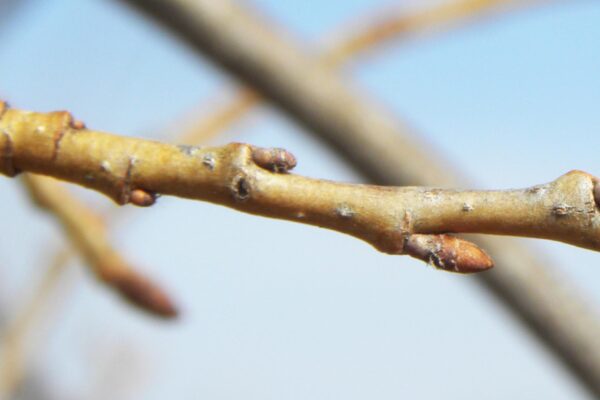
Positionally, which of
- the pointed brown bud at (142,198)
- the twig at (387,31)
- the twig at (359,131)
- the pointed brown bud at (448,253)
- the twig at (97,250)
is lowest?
the pointed brown bud at (142,198)

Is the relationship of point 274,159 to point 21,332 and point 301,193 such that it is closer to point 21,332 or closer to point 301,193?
point 301,193

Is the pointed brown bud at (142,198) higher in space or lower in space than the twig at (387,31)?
lower

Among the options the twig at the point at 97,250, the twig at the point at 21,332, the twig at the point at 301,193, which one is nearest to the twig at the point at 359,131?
the twig at the point at 97,250

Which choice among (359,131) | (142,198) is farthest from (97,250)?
(142,198)

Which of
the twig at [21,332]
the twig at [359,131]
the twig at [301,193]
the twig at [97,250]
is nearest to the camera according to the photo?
the twig at [301,193]

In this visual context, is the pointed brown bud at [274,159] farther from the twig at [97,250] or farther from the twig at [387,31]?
the twig at [387,31]

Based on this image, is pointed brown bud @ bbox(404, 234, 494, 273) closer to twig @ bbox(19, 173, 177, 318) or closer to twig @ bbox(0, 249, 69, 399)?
twig @ bbox(19, 173, 177, 318)

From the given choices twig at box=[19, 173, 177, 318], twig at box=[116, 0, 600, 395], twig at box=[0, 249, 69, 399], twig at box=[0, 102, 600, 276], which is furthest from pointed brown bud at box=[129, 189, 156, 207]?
twig at box=[0, 249, 69, 399]
